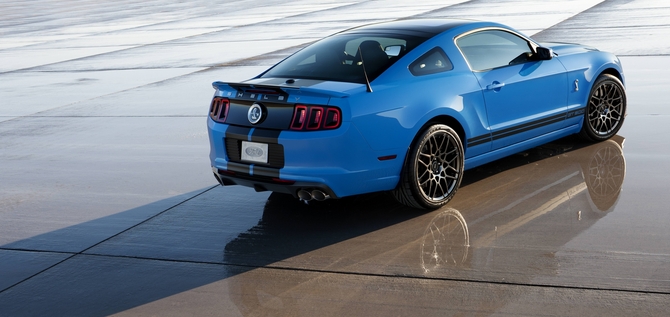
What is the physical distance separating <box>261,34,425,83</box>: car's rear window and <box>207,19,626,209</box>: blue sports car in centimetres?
1

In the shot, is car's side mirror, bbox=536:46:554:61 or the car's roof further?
car's side mirror, bbox=536:46:554:61

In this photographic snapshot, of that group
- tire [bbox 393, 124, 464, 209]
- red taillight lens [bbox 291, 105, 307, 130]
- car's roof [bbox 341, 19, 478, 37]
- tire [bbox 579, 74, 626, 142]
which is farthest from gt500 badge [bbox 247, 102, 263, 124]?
tire [bbox 579, 74, 626, 142]

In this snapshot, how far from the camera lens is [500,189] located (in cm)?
659

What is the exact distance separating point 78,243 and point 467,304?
305 centimetres

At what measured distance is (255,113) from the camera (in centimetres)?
585

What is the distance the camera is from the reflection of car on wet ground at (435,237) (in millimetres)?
4812

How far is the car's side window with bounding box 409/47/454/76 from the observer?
20.2ft

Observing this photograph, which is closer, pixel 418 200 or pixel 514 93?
pixel 418 200

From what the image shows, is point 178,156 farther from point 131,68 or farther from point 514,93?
point 131,68

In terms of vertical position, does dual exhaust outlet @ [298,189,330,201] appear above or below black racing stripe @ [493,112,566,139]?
above

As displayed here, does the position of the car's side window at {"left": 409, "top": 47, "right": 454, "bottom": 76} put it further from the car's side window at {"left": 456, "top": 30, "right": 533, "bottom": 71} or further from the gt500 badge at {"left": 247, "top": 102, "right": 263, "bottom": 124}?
the gt500 badge at {"left": 247, "top": 102, "right": 263, "bottom": 124}

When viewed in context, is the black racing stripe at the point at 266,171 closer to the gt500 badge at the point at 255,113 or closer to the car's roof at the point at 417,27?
the gt500 badge at the point at 255,113

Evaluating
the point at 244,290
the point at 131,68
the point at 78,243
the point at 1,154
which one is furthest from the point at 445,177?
the point at 131,68

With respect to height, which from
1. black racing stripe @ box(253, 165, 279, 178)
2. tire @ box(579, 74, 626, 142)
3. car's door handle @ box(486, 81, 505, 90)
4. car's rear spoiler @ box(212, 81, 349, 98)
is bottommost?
tire @ box(579, 74, 626, 142)
